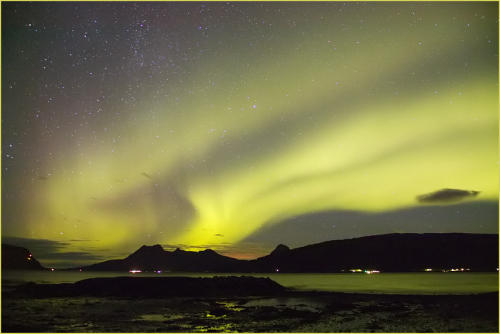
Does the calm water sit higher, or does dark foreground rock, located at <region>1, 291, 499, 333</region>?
dark foreground rock, located at <region>1, 291, 499, 333</region>

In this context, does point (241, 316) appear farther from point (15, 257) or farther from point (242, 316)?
point (15, 257)

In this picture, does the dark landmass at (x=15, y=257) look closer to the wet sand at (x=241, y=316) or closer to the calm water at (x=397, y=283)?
the calm water at (x=397, y=283)

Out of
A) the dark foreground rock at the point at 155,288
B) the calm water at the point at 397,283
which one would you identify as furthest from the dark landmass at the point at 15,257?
the dark foreground rock at the point at 155,288

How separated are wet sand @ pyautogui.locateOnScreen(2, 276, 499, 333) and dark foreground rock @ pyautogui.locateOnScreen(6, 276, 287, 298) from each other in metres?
3.62

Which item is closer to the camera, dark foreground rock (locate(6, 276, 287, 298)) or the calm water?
dark foreground rock (locate(6, 276, 287, 298))

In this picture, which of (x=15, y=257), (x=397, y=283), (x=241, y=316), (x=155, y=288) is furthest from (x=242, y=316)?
(x=15, y=257)

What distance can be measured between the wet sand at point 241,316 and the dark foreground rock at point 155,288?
362 cm

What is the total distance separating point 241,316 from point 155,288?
16697 mm

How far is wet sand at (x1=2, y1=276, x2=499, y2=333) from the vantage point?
1941 centimetres

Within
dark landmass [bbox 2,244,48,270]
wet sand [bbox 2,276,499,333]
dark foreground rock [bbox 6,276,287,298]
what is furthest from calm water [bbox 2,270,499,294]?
dark landmass [bbox 2,244,48,270]

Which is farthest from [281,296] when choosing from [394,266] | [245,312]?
→ [394,266]

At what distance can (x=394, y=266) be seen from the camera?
179m

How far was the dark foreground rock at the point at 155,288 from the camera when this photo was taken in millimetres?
33969

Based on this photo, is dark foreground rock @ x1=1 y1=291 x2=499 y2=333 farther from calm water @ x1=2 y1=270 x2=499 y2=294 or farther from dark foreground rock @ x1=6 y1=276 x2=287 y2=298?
calm water @ x1=2 y1=270 x2=499 y2=294
